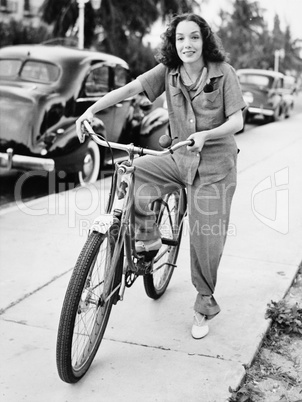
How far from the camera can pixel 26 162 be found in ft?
22.9

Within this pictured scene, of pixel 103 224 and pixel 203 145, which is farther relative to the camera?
pixel 203 145

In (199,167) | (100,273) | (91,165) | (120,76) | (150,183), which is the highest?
(199,167)

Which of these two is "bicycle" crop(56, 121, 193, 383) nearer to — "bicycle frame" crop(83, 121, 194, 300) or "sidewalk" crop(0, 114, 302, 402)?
"bicycle frame" crop(83, 121, 194, 300)

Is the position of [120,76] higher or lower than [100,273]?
lower

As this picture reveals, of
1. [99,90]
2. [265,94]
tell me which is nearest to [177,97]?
[99,90]

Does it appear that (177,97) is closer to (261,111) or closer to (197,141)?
(197,141)

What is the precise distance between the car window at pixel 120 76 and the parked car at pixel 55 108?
2 cm

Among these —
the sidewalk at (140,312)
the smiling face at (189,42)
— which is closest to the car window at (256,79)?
the sidewalk at (140,312)

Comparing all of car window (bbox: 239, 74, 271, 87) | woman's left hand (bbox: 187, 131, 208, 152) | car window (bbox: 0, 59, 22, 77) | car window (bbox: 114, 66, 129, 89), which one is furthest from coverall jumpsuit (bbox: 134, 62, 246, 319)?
car window (bbox: 239, 74, 271, 87)

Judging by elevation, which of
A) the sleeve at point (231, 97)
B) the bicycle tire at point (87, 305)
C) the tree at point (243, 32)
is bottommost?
the tree at point (243, 32)

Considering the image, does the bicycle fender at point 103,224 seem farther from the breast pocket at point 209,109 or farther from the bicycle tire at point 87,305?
the breast pocket at point 209,109

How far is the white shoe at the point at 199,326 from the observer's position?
358 cm

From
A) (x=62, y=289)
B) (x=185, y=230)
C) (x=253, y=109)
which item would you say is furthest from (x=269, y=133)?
(x=62, y=289)

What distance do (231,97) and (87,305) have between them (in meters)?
1.36
